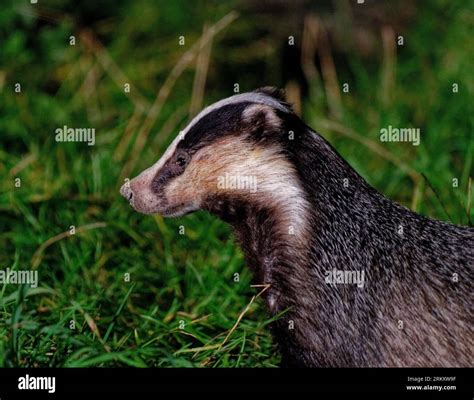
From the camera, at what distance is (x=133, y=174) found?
595cm

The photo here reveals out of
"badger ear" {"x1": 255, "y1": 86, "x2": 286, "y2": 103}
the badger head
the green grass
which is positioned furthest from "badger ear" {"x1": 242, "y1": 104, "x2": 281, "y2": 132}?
the green grass

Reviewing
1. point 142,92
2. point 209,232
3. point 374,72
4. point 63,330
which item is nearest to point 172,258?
point 209,232

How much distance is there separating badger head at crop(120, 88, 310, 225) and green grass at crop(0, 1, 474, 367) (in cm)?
60

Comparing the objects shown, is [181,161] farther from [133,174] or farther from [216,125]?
[133,174]

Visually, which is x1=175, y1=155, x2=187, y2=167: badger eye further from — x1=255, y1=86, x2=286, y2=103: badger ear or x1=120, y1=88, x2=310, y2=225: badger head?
x1=255, y1=86, x2=286, y2=103: badger ear

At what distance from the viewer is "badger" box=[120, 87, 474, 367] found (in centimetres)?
370

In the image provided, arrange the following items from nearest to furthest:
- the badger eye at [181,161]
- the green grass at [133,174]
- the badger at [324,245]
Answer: the badger at [324,245] → the badger eye at [181,161] → the green grass at [133,174]

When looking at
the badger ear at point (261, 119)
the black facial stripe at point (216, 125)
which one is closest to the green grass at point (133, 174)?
the black facial stripe at point (216, 125)

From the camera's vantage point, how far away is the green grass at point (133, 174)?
4215 mm

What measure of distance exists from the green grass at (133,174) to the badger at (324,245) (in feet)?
1.71

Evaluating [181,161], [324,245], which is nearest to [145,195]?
[181,161]

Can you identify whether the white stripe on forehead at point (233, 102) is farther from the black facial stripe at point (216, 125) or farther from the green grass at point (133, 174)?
the green grass at point (133, 174)

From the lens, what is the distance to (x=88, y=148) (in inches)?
249

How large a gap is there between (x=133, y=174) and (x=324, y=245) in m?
2.47
